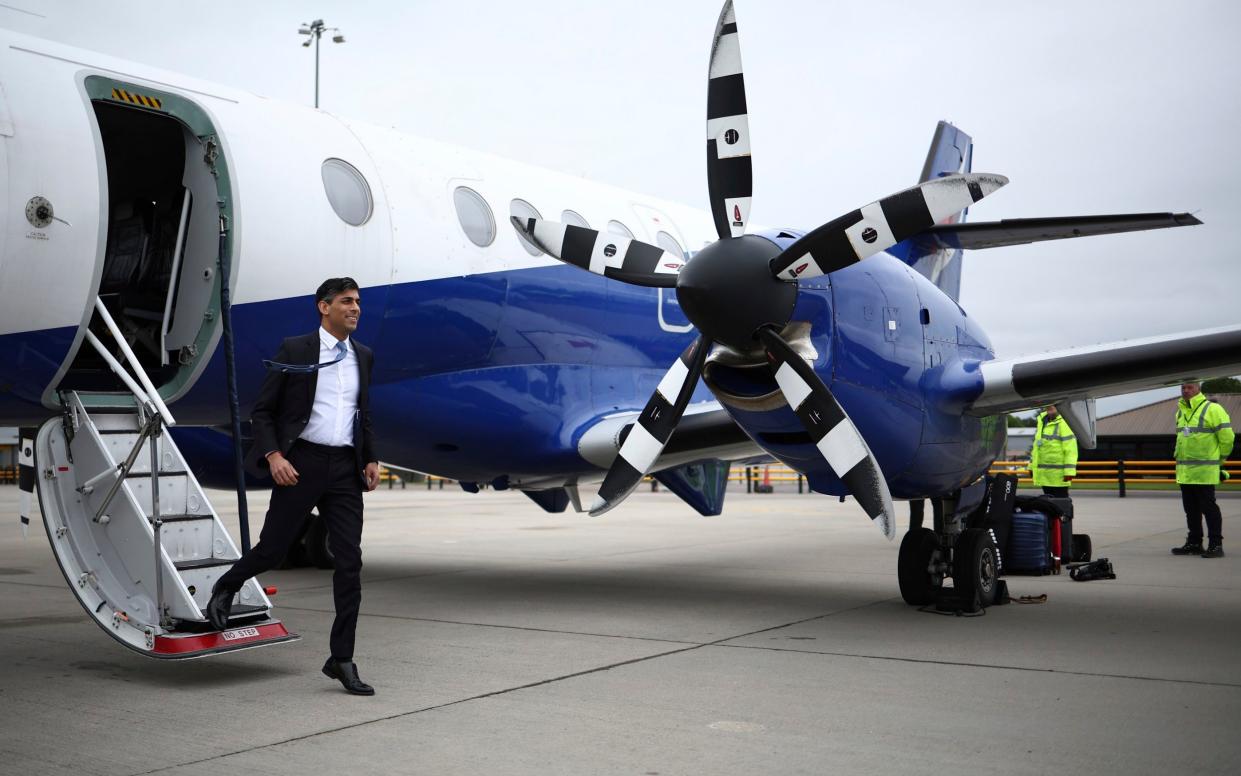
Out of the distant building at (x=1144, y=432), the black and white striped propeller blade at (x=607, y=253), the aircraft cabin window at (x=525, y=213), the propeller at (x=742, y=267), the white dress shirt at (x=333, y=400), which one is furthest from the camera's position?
the distant building at (x=1144, y=432)

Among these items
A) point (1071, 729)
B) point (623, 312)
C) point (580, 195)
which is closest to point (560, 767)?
point (1071, 729)

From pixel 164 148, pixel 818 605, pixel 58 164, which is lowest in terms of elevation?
pixel 818 605

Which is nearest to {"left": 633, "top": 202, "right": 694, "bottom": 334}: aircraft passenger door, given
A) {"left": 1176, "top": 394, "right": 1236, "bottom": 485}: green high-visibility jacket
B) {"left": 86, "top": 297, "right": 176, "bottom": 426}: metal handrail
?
{"left": 86, "top": 297, "right": 176, "bottom": 426}: metal handrail

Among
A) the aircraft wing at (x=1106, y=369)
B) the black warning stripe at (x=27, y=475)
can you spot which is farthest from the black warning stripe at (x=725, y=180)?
the black warning stripe at (x=27, y=475)

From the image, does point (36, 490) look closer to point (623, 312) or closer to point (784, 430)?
point (784, 430)

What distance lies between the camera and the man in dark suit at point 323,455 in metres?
5.11

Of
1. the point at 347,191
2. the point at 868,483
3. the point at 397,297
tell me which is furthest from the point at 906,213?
the point at 347,191

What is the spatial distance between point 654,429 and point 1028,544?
4562 mm

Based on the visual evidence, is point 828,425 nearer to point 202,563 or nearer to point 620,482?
point 620,482

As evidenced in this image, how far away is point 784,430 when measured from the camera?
6.88 metres

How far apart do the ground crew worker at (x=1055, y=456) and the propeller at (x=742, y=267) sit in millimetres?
7795

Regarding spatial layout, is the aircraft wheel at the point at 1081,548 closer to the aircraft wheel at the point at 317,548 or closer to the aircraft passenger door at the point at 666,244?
the aircraft passenger door at the point at 666,244

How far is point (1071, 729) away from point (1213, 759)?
552 millimetres

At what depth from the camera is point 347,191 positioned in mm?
7758
